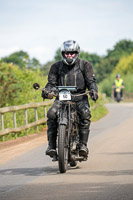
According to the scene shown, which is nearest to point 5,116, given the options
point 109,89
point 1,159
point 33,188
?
point 1,159

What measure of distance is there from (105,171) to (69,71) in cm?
175

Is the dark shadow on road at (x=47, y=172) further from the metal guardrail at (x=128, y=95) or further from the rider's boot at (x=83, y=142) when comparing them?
the metal guardrail at (x=128, y=95)

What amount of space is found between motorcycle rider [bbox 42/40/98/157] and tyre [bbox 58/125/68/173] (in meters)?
0.44

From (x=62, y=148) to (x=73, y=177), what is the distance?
47 cm

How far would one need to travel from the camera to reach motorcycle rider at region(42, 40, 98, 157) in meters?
9.52

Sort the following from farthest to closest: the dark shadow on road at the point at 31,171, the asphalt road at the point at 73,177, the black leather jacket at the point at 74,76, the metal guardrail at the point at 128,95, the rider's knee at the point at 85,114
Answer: the metal guardrail at the point at 128,95
the black leather jacket at the point at 74,76
the rider's knee at the point at 85,114
the dark shadow on road at the point at 31,171
the asphalt road at the point at 73,177

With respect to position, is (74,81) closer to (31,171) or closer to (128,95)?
(31,171)

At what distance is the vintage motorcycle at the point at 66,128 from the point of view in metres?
8.92

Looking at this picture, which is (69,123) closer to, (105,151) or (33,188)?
(33,188)

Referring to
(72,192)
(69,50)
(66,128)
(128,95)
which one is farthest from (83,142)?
(128,95)

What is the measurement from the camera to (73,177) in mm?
A: 8820

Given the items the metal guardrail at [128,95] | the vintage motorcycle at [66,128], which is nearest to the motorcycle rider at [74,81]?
the vintage motorcycle at [66,128]

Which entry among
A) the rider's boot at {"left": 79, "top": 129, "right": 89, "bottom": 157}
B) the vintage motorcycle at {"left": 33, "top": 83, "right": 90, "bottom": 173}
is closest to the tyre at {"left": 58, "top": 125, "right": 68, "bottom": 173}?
the vintage motorcycle at {"left": 33, "top": 83, "right": 90, "bottom": 173}

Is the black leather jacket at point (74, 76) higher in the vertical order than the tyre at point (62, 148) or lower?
higher
